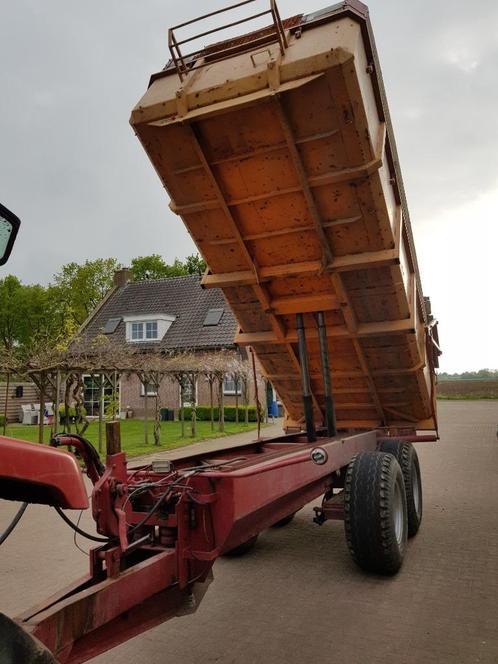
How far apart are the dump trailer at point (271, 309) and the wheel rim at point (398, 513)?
30 millimetres

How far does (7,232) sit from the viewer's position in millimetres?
2203

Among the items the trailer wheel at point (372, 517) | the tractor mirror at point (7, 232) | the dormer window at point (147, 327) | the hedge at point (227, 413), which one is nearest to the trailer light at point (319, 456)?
the trailer wheel at point (372, 517)

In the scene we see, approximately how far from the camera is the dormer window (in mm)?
28359

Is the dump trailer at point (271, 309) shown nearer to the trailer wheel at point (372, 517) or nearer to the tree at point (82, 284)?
the trailer wheel at point (372, 517)

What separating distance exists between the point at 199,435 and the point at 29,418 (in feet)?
38.2

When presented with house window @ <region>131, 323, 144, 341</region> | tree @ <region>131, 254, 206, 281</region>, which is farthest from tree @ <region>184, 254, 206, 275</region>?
house window @ <region>131, 323, 144, 341</region>

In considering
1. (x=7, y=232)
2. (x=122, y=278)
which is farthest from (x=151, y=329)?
(x=7, y=232)

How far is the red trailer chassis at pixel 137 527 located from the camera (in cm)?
217

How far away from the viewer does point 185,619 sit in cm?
427

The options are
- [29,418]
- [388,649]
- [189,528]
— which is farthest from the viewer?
[29,418]

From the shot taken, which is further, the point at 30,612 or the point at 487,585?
the point at 487,585

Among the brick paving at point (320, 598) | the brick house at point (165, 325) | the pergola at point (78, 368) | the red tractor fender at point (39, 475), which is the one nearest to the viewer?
the red tractor fender at point (39, 475)

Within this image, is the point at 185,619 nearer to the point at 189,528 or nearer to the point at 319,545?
the point at 189,528

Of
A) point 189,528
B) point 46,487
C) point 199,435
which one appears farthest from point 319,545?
point 199,435
